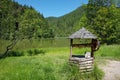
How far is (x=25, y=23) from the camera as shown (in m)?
21.9

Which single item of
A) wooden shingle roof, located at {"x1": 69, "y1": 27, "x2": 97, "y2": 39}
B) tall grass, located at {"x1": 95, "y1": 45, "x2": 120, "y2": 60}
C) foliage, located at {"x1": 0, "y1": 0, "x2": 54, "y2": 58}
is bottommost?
tall grass, located at {"x1": 95, "y1": 45, "x2": 120, "y2": 60}

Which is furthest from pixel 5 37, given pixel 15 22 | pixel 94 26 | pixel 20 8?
pixel 94 26

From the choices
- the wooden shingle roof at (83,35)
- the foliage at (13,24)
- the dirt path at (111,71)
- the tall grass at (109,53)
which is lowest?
the dirt path at (111,71)

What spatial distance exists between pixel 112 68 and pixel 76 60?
4025 millimetres

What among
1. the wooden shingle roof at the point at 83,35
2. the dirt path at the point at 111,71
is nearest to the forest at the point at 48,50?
the dirt path at the point at 111,71

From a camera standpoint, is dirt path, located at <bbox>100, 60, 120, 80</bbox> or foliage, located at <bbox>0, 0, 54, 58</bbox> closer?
dirt path, located at <bbox>100, 60, 120, 80</bbox>

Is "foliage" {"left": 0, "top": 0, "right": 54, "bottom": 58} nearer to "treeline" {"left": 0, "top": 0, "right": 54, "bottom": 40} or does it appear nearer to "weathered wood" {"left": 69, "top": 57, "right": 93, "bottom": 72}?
"treeline" {"left": 0, "top": 0, "right": 54, "bottom": 40}

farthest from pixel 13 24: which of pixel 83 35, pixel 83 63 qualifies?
pixel 83 63

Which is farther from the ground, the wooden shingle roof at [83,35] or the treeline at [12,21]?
the treeline at [12,21]

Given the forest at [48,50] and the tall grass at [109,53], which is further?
the tall grass at [109,53]

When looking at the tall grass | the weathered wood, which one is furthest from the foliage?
the weathered wood

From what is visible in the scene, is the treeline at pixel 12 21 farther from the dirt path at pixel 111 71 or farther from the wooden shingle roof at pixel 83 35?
the wooden shingle roof at pixel 83 35

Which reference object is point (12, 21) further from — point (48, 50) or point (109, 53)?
point (109, 53)

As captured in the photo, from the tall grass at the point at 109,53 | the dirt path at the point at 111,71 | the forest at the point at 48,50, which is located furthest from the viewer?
the tall grass at the point at 109,53
